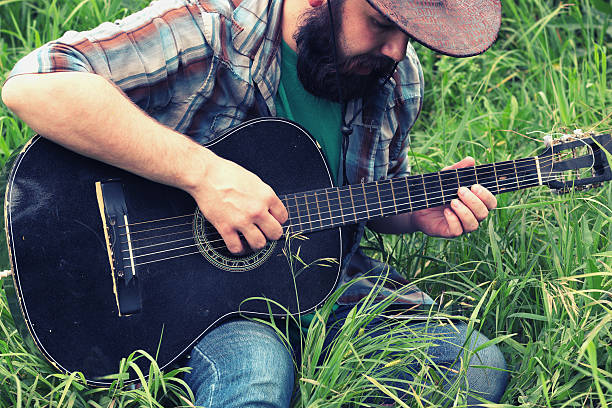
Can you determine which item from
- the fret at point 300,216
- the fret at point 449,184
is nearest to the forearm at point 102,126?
the fret at point 300,216

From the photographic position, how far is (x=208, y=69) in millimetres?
2133

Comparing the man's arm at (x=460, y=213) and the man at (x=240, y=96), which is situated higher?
the man at (x=240, y=96)

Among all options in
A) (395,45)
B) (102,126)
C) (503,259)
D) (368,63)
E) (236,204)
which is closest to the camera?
(102,126)

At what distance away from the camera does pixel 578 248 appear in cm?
230

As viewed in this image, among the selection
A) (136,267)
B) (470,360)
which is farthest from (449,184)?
(136,267)

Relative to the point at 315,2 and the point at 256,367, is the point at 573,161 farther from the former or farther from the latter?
the point at 256,367

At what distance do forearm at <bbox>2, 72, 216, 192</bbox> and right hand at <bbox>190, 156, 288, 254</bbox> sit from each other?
4cm

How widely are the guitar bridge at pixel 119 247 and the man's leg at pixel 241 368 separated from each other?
246 mm

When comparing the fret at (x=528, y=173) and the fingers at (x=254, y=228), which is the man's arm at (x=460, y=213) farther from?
the fingers at (x=254, y=228)

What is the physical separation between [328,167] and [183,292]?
61 cm

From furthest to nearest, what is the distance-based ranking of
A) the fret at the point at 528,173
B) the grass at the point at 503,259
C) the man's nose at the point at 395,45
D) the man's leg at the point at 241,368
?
the fret at the point at 528,173
the man's nose at the point at 395,45
the grass at the point at 503,259
the man's leg at the point at 241,368

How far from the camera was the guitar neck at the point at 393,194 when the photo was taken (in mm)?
2117

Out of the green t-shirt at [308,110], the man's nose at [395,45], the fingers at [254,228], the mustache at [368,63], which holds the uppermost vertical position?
the man's nose at [395,45]

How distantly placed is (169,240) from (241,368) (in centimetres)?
43
